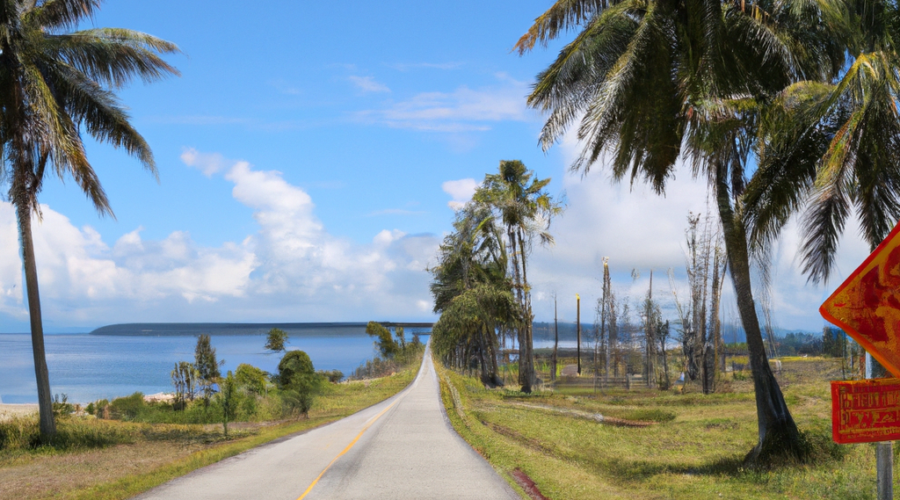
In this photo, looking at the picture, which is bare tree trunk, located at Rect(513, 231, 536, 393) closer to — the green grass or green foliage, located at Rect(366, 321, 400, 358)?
the green grass

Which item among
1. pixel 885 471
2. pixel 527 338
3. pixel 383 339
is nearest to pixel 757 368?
pixel 885 471

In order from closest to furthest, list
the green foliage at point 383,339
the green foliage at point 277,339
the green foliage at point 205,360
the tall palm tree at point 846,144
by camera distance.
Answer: the tall palm tree at point 846,144 → the green foliage at point 205,360 → the green foliage at point 277,339 → the green foliage at point 383,339

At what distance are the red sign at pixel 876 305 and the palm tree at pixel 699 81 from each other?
9068 millimetres

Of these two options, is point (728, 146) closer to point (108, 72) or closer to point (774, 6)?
point (774, 6)

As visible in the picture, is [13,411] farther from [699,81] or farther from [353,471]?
[699,81]

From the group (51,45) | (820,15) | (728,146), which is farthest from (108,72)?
(820,15)

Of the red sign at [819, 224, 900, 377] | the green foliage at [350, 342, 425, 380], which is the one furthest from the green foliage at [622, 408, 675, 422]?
the green foliage at [350, 342, 425, 380]

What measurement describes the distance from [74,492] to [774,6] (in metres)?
16.4

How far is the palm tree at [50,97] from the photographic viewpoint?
16938 millimetres

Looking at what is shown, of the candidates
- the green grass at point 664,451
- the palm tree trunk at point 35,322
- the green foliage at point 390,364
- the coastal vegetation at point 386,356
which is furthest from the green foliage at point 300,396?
the coastal vegetation at point 386,356

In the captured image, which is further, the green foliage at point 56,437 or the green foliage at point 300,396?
the green foliage at point 300,396

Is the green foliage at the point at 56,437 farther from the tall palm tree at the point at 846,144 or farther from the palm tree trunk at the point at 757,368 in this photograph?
the tall palm tree at the point at 846,144

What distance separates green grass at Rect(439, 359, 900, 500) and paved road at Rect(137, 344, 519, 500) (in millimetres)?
877

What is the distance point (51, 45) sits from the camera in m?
17.8
